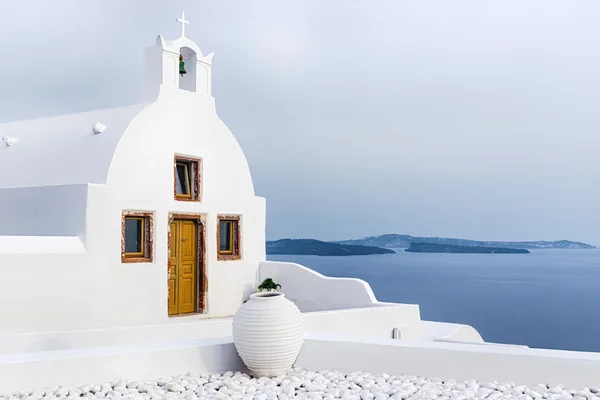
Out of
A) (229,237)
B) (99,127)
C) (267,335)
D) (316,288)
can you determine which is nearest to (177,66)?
(99,127)

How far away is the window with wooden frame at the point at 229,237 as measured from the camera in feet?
39.0

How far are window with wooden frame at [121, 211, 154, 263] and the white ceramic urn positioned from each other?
476 centimetres

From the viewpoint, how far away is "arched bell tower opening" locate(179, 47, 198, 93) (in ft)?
38.9

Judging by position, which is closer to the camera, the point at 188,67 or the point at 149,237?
the point at 149,237

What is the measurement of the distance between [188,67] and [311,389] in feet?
25.4

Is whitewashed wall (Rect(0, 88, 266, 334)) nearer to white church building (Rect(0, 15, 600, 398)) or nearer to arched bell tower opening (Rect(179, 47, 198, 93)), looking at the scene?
white church building (Rect(0, 15, 600, 398))

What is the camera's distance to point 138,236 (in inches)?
414

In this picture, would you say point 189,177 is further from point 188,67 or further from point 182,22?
point 182,22

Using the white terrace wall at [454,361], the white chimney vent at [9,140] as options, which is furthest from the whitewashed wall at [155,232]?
the white terrace wall at [454,361]

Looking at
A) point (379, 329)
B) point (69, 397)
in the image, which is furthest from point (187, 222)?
point (69, 397)

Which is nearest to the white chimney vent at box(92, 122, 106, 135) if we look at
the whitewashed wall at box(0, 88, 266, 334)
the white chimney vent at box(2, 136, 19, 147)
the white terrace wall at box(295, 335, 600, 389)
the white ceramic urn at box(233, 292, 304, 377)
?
the whitewashed wall at box(0, 88, 266, 334)

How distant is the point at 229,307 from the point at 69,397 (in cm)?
666

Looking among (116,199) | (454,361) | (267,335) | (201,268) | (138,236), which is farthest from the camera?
(201,268)

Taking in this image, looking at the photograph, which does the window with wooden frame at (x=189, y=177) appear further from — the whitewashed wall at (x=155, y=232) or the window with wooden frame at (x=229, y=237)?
the window with wooden frame at (x=229, y=237)
